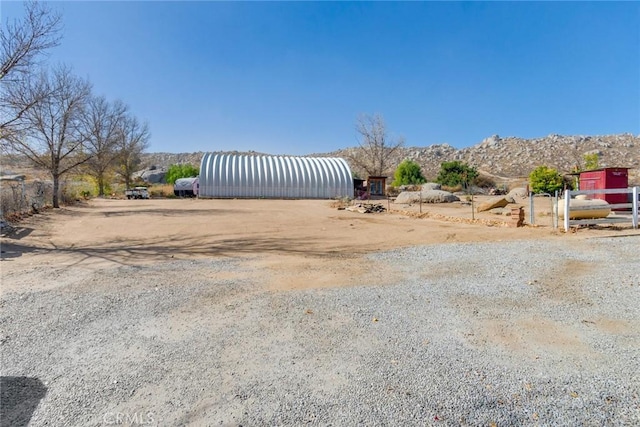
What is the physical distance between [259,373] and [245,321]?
129 centimetres

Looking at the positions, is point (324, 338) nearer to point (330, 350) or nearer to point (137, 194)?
point (330, 350)

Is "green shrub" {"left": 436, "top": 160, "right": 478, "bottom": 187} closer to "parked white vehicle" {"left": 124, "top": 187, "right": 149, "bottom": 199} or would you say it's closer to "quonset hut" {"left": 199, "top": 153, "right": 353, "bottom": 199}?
"quonset hut" {"left": 199, "top": 153, "right": 353, "bottom": 199}

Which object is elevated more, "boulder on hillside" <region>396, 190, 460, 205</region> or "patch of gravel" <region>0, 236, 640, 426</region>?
"boulder on hillside" <region>396, 190, 460, 205</region>

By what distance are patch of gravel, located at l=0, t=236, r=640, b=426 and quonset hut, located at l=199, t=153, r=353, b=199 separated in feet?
112

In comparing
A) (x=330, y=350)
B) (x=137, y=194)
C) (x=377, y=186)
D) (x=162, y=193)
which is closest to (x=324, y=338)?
(x=330, y=350)

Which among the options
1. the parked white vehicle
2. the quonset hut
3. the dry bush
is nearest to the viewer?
the quonset hut

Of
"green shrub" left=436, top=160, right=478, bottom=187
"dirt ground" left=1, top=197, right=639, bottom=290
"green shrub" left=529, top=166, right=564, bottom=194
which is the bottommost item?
"dirt ground" left=1, top=197, right=639, bottom=290

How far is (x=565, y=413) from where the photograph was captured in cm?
278

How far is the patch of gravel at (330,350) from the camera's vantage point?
112 inches

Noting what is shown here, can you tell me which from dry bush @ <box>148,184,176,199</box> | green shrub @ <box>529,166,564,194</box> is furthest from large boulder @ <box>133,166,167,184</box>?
green shrub @ <box>529,166,564,194</box>

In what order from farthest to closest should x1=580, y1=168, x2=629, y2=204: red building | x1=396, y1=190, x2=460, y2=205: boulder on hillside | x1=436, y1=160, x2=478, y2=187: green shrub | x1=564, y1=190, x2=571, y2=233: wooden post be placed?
x1=436, y1=160, x2=478, y2=187: green shrub
x1=396, y1=190, x2=460, y2=205: boulder on hillside
x1=580, y1=168, x2=629, y2=204: red building
x1=564, y1=190, x2=571, y2=233: wooden post

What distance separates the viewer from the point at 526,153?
78062 millimetres

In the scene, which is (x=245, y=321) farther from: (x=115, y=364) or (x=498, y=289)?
(x=498, y=289)

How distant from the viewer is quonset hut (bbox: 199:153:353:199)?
40.2m
